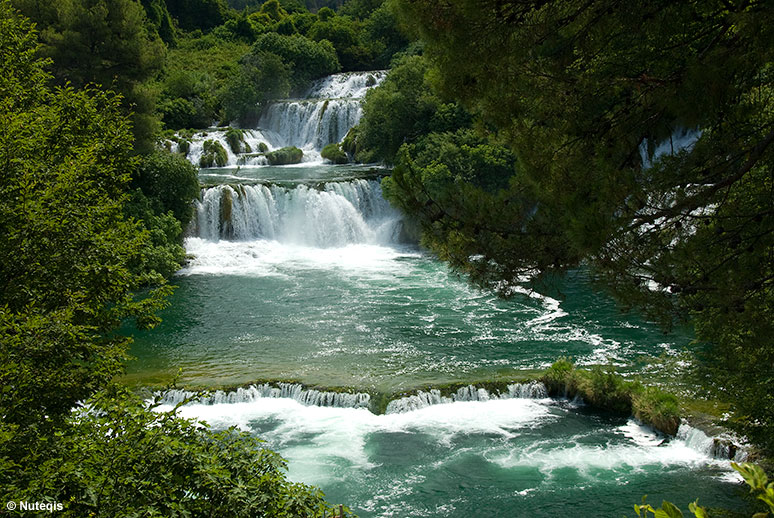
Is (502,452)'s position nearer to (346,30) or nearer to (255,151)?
(255,151)

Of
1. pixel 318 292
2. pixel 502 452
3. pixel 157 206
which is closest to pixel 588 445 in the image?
pixel 502 452

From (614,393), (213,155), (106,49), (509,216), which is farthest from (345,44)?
(509,216)

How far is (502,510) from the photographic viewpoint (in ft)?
27.1

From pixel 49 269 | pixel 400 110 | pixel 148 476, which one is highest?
pixel 400 110

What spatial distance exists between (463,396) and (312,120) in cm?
2663

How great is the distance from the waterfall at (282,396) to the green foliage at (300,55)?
34.1 metres

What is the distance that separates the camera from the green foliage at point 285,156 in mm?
32375

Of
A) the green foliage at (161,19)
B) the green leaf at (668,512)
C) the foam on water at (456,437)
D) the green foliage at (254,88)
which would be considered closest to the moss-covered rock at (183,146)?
the green foliage at (254,88)

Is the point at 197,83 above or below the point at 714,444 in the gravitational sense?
above

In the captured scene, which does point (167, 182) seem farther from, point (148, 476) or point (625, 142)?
point (625, 142)

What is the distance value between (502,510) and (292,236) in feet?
55.6

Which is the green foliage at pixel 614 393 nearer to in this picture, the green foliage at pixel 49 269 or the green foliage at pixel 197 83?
the green foliage at pixel 49 269

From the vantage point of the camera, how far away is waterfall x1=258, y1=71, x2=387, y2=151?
1361 inches

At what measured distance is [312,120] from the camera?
35.4m
